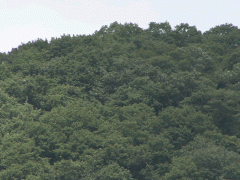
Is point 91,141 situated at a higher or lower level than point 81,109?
lower

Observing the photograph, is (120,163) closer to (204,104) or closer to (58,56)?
(204,104)

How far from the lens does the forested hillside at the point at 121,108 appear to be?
41688 mm

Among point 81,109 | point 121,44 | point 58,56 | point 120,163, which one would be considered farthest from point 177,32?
point 120,163

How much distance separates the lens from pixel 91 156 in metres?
43.1

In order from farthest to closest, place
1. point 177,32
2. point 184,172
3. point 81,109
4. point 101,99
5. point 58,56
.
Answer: point 177,32 → point 58,56 → point 101,99 → point 81,109 → point 184,172

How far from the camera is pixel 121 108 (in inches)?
2046

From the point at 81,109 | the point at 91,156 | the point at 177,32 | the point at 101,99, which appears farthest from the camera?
the point at 177,32

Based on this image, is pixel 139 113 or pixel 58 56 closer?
pixel 139 113

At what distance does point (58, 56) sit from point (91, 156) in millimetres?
27488

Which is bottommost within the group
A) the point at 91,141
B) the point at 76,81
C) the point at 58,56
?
the point at 91,141

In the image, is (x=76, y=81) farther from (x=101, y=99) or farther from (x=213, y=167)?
(x=213, y=167)

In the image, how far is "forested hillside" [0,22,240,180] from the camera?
41688mm

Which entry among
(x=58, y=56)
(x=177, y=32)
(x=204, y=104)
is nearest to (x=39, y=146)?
(x=204, y=104)

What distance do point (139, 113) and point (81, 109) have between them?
596cm
